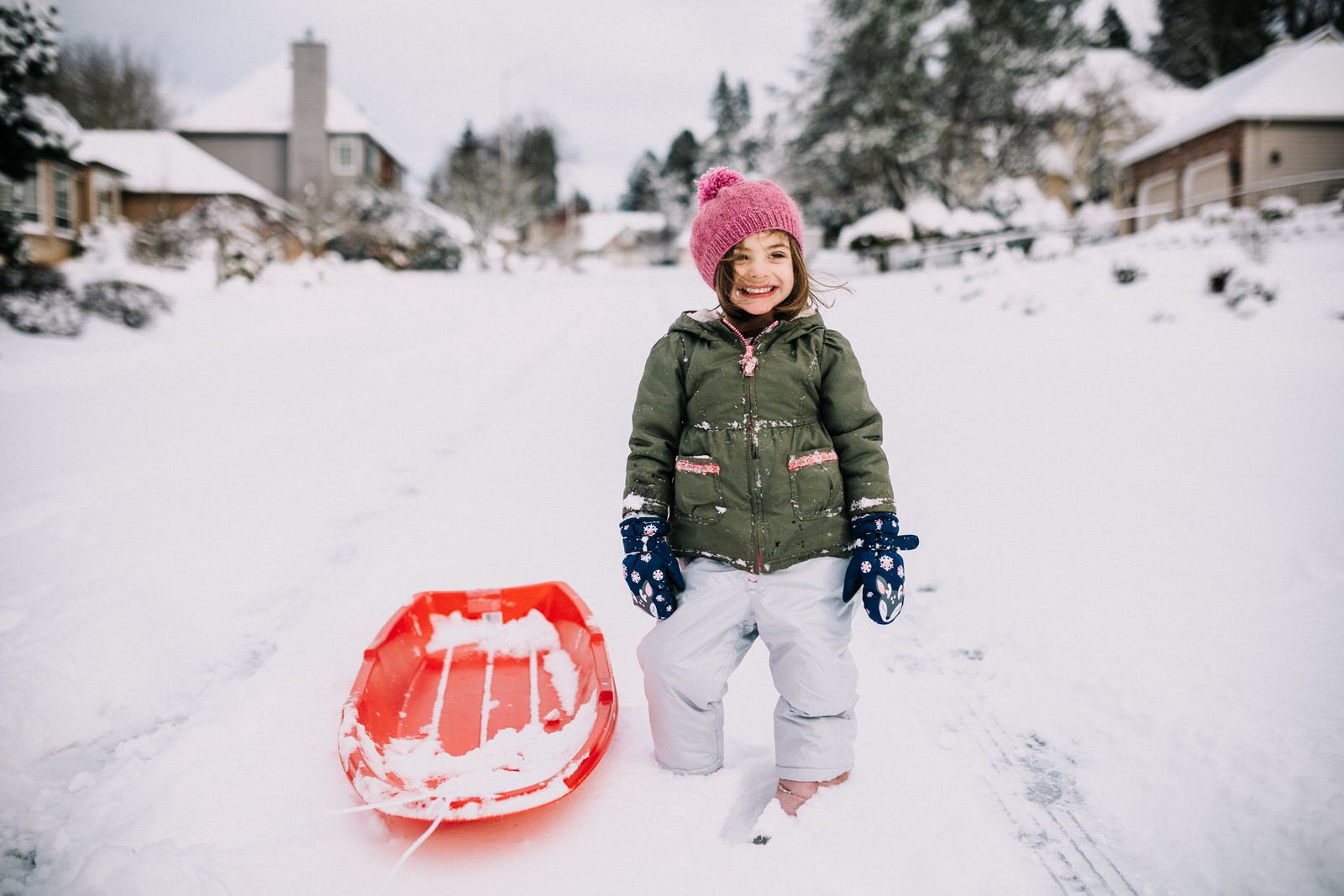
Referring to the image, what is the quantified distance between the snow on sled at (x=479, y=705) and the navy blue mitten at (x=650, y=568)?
0.31 m

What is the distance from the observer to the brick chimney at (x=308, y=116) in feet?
92.3

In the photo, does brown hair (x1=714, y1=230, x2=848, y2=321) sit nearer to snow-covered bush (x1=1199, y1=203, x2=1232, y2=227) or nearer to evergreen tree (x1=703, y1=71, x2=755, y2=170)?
snow-covered bush (x1=1199, y1=203, x2=1232, y2=227)

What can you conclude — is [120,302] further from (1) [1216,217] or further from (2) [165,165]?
(2) [165,165]

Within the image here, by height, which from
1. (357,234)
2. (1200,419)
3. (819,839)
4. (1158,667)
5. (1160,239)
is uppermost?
(357,234)

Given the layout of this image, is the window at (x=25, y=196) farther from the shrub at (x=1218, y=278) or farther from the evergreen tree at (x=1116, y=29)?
the evergreen tree at (x=1116, y=29)

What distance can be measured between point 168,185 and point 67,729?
976 inches

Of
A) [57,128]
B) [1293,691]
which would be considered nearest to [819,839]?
[1293,691]

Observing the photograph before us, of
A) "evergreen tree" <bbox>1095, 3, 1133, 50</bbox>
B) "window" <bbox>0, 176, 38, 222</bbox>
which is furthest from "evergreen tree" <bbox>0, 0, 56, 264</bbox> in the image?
"evergreen tree" <bbox>1095, 3, 1133, 50</bbox>

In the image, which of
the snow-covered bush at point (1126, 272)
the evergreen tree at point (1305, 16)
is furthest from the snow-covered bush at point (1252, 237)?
the evergreen tree at point (1305, 16)

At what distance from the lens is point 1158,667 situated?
7.95 ft

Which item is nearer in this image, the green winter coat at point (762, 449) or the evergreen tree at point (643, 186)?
the green winter coat at point (762, 449)

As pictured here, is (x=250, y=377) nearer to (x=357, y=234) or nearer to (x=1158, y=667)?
(x=1158, y=667)

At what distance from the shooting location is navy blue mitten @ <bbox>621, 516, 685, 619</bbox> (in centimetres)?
192

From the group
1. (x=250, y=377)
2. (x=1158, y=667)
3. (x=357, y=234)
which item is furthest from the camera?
(x=357, y=234)
